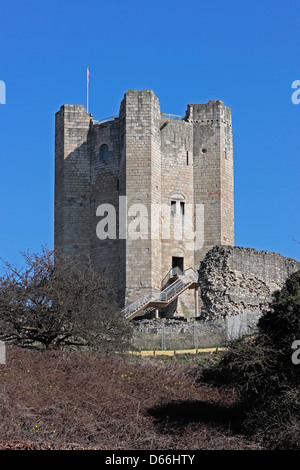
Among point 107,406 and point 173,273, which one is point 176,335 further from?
point 107,406

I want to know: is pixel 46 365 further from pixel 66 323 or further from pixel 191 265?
pixel 191 265

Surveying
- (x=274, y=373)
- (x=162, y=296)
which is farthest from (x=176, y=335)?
(x=274, y=373)

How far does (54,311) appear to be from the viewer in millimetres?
23188

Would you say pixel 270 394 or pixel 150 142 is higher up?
pixel 150 142

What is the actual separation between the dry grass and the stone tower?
51.0ft

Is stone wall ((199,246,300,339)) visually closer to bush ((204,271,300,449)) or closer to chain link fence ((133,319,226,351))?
chain link fence ((133,319,226,351))

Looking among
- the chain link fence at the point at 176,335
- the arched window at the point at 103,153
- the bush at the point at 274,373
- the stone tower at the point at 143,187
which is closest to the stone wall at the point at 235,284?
the chain link fence at the point at 176,335

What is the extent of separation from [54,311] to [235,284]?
1266 cm

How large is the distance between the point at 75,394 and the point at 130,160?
20.4 metres

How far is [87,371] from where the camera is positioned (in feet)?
71.4

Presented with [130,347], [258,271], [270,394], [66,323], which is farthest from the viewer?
[258,271]

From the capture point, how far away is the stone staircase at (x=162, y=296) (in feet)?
122

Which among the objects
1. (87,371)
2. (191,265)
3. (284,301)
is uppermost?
(191,265)
